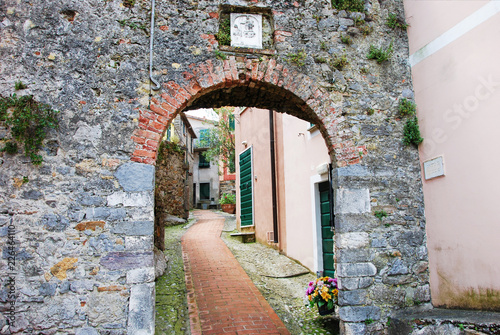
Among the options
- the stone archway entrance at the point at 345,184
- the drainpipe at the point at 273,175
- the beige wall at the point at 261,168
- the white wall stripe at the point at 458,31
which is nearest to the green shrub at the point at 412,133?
the stone archway entrance at the point at 345,184

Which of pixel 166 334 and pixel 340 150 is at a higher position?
pixel 340 150

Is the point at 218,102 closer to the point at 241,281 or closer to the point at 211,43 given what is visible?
the point at 211,43

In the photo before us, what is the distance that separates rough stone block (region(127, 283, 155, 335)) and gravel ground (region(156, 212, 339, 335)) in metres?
0.90

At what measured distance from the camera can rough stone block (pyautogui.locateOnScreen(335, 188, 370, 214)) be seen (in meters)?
3.87

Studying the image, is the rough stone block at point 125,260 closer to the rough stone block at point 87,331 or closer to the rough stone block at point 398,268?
the rough stone block at point 87,331

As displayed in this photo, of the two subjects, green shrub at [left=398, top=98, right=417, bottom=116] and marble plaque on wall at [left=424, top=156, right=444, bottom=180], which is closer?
marble plaque on wall at [left=424, top=156, right=444, bottom=180]

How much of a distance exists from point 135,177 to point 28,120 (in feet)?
3.82

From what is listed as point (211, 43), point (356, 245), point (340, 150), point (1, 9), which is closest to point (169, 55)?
point (211, 43)

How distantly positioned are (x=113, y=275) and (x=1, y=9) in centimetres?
297

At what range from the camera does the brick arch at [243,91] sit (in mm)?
3609

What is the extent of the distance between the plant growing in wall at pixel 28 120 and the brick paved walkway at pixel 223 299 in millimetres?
2734

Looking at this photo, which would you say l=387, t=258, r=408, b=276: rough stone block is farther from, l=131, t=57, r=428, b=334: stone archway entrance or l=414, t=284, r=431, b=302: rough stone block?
l=414, t=284, r=431, b=302: rough stone block

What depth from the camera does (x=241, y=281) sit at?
5922 mm

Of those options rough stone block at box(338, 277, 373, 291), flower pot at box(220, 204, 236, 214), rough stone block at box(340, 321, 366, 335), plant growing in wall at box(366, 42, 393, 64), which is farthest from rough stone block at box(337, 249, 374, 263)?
flower pot at box(220, 204, 236, 214)
